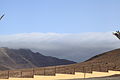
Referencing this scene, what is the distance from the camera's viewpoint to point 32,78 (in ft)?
173

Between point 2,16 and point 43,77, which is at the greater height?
point 2,16

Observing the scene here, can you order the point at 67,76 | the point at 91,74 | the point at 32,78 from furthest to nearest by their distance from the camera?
the point at 91,74 < the point at 67,76 < the point at 32,78

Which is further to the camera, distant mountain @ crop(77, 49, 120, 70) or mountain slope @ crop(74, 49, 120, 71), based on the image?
distant mountain @ crop(77, 49, 120, 70)

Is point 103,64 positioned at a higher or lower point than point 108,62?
lower

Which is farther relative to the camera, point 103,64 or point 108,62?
point 108,62

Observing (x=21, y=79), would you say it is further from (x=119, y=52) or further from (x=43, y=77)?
(x=119, y=52)

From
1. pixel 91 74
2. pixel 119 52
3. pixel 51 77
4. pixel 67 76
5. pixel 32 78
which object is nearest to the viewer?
pixel 32 78

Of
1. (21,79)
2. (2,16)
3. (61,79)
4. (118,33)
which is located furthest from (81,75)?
(2,16)

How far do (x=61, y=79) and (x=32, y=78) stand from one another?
648 centimetres

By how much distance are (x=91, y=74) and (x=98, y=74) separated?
2.33 meters

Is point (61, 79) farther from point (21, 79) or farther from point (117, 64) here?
point (117, 64)

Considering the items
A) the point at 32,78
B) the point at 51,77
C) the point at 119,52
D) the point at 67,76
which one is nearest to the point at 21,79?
the point at 32,78

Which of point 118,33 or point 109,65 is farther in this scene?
point 109,65

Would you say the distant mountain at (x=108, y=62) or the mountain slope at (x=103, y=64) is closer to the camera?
the mountain slope at (x=103, y=64)
